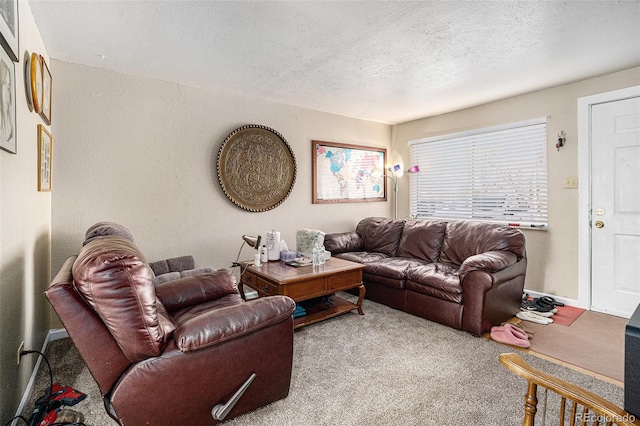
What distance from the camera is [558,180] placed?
352 cm

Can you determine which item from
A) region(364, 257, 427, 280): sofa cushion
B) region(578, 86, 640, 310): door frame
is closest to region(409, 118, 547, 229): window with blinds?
region(578, 86, 640, 310): door frame

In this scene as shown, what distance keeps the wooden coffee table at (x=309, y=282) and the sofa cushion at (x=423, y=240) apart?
1.04 metres

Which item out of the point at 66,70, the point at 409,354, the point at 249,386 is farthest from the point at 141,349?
the point at 66,70

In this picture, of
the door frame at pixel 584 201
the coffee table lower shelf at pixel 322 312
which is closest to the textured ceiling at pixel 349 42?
the door frame at pixel 584 201

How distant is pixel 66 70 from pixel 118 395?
2795 millimetres

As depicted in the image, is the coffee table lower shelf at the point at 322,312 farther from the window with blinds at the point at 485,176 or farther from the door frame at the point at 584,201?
the door frame at the point at 584,201

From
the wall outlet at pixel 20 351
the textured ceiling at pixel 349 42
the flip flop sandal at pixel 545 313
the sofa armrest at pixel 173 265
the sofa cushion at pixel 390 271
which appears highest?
the textured ceiling at pixel 349 42

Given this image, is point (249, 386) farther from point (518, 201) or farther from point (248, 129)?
point (518, 201)

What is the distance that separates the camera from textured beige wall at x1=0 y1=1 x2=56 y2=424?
152 centimetres

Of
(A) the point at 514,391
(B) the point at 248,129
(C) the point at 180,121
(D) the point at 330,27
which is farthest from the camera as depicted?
(B) the point at 248,129

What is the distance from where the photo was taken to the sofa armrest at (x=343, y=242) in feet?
13.4

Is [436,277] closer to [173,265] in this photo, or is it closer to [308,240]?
[308,240]

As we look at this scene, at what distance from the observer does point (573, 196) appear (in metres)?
3.42

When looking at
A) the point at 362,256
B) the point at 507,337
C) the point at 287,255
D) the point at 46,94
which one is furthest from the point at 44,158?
the point at 507,337
